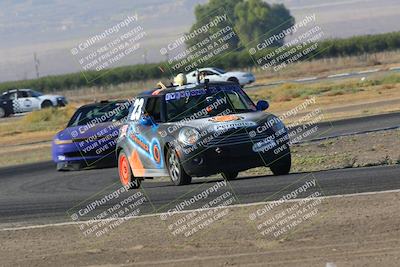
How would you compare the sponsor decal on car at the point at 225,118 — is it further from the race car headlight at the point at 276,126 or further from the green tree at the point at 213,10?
the green tree at the point at 213,10

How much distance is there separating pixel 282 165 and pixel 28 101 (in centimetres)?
4220

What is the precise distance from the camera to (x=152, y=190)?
1549 centimetres

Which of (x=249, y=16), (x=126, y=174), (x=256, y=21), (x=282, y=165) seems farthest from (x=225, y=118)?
(x=256, y=21)

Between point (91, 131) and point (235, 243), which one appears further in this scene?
point (91, 131)

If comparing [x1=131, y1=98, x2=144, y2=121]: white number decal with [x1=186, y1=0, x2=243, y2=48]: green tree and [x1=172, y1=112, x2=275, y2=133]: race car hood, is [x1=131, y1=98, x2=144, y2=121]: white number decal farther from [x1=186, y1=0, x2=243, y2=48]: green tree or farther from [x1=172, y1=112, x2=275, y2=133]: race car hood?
[x1=186, y1=0, x2=243, y2=48]: green tree

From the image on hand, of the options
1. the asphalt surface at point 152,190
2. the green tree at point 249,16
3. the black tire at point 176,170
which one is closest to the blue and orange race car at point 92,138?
the asphalt surface at point 152,190

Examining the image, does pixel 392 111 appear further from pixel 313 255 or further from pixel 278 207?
pixel 313 255

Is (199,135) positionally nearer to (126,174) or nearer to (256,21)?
(126,174)

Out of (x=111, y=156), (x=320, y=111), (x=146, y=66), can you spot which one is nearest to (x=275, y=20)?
(x=146, y=66)

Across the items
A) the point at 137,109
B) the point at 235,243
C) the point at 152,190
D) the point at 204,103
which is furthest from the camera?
the point at 137,109

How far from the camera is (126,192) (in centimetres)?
1594

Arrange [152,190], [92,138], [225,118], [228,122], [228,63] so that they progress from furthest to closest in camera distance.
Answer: [228,63] → [92,138] → [152,190] → [225,118] → [228,122]

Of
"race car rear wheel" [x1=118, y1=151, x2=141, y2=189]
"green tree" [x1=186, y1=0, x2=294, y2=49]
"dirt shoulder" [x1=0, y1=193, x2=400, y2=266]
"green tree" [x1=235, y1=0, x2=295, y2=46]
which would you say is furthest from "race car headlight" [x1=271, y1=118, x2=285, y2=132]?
"green tree" [x1=235, y1=0, x2=295, y2=46]

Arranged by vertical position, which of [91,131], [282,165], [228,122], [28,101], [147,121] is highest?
[147,121]
